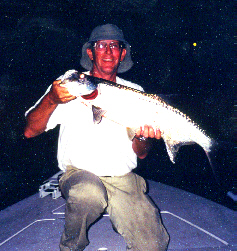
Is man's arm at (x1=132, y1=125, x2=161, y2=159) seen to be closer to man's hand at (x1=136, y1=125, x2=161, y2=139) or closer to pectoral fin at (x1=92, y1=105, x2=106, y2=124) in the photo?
man's hand at (x1=136, y1=125, x2=161, y2=139)

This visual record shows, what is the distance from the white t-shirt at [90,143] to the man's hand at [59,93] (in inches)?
12.6

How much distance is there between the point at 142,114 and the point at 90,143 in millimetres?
691

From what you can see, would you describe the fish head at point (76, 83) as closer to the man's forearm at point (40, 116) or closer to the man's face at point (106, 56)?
the man's forearm at point (40, 116)

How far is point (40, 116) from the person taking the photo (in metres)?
2.08

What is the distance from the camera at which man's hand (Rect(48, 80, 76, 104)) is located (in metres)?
1.81

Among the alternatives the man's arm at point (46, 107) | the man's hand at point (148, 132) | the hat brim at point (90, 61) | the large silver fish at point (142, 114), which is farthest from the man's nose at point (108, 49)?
the man's hand at point (148, 132)

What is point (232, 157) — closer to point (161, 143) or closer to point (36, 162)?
point (161, 143)

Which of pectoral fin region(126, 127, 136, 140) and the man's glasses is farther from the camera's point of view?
the man's glasses

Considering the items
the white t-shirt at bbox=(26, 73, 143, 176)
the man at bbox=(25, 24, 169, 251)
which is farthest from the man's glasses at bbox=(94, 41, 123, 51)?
the white t-shirt at bbox=(26, 73, 143, 176)

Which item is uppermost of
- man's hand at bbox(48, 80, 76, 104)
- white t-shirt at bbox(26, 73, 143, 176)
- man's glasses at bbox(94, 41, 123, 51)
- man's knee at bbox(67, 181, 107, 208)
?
man's glasses at bbox(94, 41, 123, 51)

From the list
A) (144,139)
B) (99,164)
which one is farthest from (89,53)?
(99,164)

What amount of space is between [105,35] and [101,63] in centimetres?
39

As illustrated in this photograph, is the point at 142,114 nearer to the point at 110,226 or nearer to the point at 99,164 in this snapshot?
the point at 99,164

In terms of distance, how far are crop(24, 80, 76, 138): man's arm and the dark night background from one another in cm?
728
